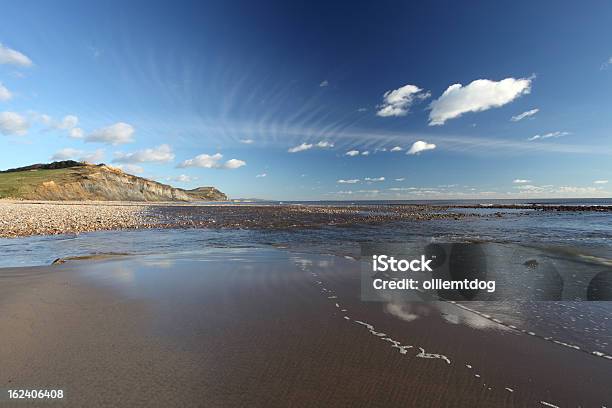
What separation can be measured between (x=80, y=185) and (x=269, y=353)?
16373 centimetres

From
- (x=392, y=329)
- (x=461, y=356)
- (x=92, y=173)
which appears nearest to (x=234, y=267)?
(x=392, y=329)

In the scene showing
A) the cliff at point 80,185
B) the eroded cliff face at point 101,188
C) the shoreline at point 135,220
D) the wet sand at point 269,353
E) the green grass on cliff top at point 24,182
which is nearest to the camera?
the wet sand at point 269,353

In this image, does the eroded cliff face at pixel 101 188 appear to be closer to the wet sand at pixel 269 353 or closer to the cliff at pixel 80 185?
the cliff at pixel 80 185

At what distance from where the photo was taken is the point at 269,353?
450 centimetres

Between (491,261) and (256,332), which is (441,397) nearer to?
(256,332)

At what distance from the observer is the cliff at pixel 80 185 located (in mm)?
110944

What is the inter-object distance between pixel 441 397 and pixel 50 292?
9.03 m

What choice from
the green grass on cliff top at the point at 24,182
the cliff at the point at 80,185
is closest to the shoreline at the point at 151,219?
the green grass on cliff top at the point at 24,182

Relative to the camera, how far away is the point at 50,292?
738cm

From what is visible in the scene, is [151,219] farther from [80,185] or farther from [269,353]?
[80,185]

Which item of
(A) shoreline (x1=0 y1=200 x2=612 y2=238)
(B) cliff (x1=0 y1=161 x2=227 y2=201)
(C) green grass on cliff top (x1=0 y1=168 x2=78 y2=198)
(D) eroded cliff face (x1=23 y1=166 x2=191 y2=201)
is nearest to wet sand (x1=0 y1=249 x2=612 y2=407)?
(A) shoreline (x1=0 y1=200 x2=612 y2=238)

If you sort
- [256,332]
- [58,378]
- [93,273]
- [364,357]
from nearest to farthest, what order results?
[58,378] < [364,357] < [256,332] < [93,273]

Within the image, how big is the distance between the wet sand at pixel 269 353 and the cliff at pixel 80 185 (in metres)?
137

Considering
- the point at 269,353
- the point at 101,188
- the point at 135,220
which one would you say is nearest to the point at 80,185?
the point at 101,188
